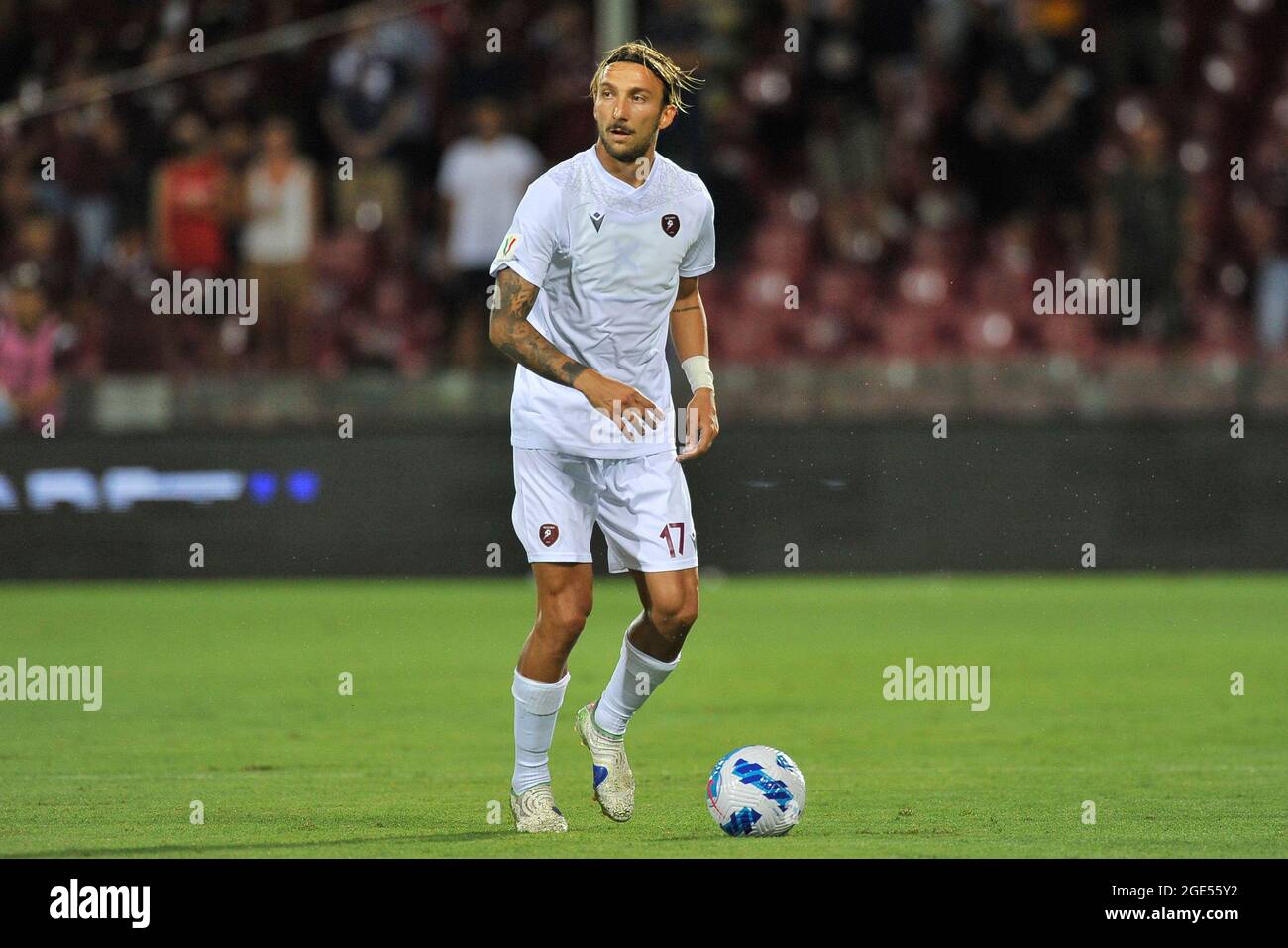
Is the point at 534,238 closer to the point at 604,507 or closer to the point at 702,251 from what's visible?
the point at 702,251

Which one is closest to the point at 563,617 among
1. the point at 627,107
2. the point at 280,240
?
the point at 627,107

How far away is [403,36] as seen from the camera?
1823cm

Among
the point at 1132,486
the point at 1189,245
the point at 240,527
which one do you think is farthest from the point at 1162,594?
the point at 240,527

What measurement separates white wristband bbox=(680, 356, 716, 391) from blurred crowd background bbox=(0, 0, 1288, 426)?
8514 millimetres

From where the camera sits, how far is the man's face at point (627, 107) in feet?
23.5

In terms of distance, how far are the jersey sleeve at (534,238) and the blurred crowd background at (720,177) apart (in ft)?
29.7

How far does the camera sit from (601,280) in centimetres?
736

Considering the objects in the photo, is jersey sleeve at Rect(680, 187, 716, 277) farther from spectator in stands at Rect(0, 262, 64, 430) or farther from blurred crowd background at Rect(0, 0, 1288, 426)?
spectator in stands at Rect(0, 262, 64, 430)

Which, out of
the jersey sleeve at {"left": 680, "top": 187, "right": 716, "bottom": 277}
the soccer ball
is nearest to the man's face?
the jersey sleeve at {"left": 680, "top": 187, "right": 716, "bottom": 277}

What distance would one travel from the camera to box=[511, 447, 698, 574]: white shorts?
7355 millimetres

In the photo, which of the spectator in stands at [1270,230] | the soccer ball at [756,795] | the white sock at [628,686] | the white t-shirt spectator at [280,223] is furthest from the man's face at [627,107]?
the spectator in stands at [1270,230]

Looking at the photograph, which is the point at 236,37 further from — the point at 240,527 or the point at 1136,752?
the point at 1136,752

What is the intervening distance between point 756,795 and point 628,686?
0.74 m

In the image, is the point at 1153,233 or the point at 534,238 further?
the point at 1153,233
